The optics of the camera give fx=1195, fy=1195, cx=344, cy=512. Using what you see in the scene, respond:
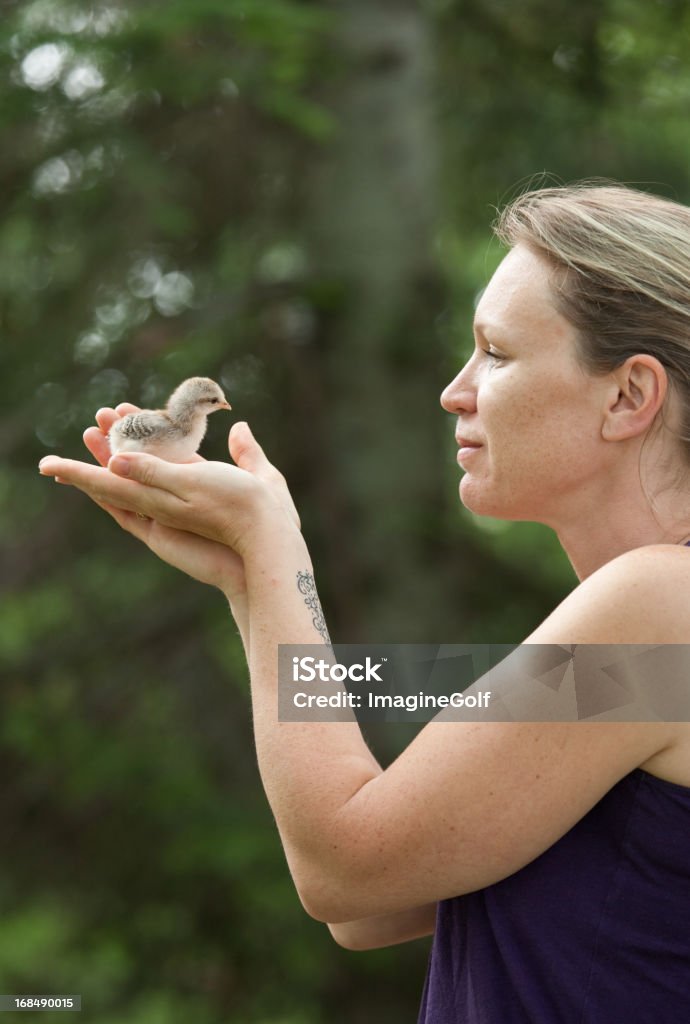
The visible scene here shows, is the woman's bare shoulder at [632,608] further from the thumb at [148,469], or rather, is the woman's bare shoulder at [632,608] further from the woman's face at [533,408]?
the thumb at [148,469]

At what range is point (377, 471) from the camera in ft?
24.5

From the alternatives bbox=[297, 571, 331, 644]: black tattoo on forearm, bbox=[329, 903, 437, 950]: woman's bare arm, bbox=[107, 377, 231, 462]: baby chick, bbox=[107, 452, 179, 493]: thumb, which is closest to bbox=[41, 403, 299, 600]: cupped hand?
bbox=[107, 452, 179, 493]: thumb

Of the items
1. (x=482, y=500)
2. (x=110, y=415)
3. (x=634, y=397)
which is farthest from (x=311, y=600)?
(x=110, y=415)

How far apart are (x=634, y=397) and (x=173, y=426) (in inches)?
41.6

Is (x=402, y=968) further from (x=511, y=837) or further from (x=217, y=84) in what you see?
(x=511, y=837)

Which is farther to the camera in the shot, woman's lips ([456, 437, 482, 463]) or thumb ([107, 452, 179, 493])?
woman's lips ([456, 437, 482, 463])

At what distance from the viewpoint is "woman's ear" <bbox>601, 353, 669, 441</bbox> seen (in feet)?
6.77

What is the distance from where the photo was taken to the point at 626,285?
6.76ft

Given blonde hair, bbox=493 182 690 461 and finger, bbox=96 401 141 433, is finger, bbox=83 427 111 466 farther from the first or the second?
blonde hair, bbox=493 182 690 461

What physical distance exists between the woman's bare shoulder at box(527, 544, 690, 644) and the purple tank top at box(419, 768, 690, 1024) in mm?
221

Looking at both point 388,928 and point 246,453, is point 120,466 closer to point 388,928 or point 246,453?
point 246,453

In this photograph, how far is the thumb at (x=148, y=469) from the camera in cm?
208

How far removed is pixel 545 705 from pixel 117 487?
854mm

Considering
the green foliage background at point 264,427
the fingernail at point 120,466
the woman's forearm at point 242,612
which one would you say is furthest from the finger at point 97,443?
the green foliage background at point 264,427
